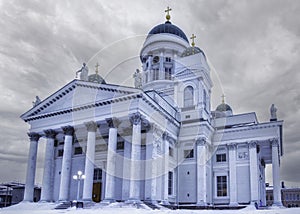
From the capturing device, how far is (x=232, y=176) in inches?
1489

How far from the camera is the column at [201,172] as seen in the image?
3509cm

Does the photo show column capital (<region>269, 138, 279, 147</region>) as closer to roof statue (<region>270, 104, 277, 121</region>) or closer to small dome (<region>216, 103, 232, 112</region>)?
roof statue (<region>270, 104, 277, 121</region>)

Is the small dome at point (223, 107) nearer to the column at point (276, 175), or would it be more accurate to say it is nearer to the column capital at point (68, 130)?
the column at point (276, 175)

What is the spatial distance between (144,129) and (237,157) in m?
13.0

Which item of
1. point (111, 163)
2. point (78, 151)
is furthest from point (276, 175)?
point (78, 151)

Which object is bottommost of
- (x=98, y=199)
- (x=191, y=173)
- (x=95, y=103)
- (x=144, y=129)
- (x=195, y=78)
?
(x=98, y=199)

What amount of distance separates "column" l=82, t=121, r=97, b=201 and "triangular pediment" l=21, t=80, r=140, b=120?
234 centimetres

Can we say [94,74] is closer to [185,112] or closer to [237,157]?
[185,112]

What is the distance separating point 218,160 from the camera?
39594 millimetres

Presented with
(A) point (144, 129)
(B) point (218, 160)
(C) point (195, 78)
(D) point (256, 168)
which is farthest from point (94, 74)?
(D) point (256, 168)

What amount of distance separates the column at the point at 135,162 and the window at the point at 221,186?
14.4 metres

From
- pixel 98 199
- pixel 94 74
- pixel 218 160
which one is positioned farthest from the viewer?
pixel 94 74

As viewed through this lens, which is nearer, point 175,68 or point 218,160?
point 218,160

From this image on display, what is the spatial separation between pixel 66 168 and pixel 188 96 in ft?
56.8
